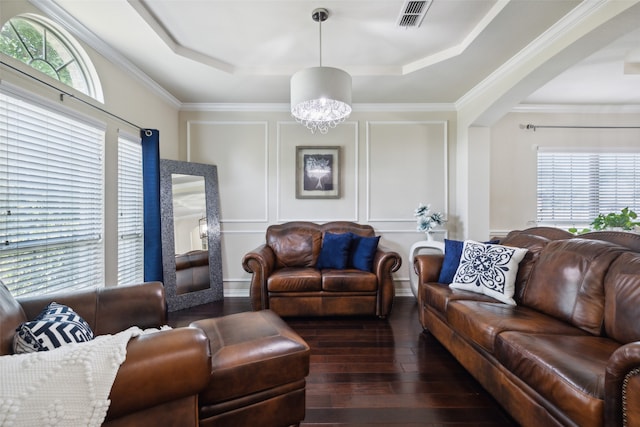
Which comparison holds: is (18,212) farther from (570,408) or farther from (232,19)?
(570,408)

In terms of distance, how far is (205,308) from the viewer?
133 inches

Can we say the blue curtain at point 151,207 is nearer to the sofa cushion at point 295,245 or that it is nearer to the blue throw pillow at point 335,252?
the sofa cushion at point 295,245

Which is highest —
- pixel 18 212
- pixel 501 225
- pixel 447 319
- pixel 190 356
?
pixel 18 212

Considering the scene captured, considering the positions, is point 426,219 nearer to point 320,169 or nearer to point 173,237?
point 320,169

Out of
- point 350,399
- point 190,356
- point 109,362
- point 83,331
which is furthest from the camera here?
point 350,399

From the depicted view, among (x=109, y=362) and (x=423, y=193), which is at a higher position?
(x=423, y=193)

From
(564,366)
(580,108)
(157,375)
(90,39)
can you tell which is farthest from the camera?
(580,108)

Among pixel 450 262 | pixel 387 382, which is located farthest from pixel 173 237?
pixel 450 262

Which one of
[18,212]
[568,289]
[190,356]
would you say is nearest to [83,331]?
[190,356]

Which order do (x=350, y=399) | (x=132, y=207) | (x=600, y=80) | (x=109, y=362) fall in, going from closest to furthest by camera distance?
1. (x=109, y=362)
2. (x=350, y=399)
3. (x=132, y=207)
4. (x=600, y=80)

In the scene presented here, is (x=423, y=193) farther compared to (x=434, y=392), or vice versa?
(x=423, y=193)

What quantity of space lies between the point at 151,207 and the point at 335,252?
2.05m

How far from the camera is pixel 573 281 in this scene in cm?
179

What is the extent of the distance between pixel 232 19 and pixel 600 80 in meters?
3.94
